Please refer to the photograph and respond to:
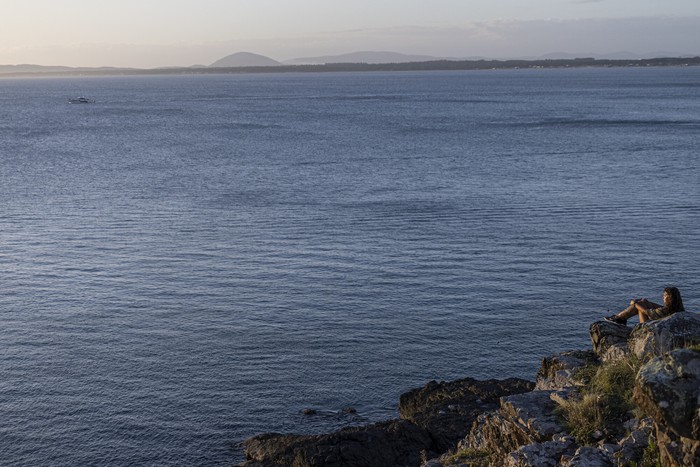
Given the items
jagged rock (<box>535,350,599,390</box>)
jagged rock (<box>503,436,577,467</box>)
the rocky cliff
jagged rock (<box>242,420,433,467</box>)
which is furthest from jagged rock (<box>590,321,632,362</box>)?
jagged rock (<box>242,420,433,467</box>)

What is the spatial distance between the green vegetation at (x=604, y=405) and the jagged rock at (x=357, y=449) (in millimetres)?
8238

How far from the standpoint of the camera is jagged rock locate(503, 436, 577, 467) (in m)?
16.7

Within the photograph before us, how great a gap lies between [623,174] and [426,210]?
28910mm

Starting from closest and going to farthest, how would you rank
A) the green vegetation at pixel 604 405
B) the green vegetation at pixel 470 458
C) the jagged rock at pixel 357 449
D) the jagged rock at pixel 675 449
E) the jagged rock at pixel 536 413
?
the jagged rock at pixel 675 449 < the green vegetation at pixel 604 405 < the jagged rock at pixel 536 413 < the green vegetation at pixel 470 458 < the jagged rock at pixel 357 449

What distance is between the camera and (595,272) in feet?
158

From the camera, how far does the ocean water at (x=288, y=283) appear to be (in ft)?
107

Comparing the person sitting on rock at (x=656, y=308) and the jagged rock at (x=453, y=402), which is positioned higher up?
the person sitting on rock at (x=656, y=308)

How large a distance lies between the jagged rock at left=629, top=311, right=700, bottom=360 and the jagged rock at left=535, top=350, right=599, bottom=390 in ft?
8.36

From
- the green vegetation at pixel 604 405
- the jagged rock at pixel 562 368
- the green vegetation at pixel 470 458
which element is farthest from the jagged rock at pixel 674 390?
the green vegetation at pixel 470 458

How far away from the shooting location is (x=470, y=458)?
20.5m

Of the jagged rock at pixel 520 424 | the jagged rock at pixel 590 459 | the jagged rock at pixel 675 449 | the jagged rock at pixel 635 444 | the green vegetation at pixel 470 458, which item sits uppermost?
the jagged rock at pixel 675 449

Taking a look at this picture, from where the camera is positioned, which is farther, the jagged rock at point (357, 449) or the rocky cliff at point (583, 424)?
the jagged rock at point (357, 449)

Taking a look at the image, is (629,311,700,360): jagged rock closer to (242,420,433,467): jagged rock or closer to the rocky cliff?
the rocky cliff

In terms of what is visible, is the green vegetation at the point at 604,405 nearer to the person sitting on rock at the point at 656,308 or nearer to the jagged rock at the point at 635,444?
the jagged rock at the point at 635,444
